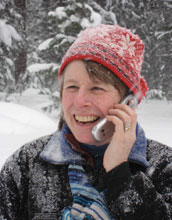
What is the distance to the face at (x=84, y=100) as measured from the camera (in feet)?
5.72

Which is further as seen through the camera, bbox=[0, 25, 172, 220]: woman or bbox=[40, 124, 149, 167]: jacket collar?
bbox=[40, 124, 149, 167]: jacket collar

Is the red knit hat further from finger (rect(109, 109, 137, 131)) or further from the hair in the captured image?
finger (rect(109, 109, 137, 131))

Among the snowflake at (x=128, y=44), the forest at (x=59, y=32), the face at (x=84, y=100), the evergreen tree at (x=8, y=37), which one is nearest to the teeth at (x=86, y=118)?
the face at (x=84, y=100)

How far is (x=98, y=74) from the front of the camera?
1.72 meters

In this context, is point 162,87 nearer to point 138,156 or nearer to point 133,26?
point 133,26

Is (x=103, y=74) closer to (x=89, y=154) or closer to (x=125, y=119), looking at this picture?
A: (x=125, y=119)

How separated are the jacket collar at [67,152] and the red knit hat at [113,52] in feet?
1.28

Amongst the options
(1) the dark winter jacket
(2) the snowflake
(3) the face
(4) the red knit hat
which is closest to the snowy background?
(1) the dark winter jacket

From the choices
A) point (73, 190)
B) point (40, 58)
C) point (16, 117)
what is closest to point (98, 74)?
point (73, 190)

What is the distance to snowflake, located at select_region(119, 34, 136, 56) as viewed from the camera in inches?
75.3

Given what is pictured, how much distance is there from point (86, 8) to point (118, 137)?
29.9 ft

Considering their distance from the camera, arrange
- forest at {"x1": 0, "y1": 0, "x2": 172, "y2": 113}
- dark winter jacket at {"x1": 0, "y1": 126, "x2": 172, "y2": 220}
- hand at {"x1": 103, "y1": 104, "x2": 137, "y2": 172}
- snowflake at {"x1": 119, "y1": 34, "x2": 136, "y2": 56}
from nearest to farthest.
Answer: dark winter jacket at {"x1": 0, "y1": 126, "x2": 172, "y2": 220}
hand at {"x1": 103, "y1": 104, "x2": 137, "y2": 172}
snowflake at {"x1": 119, "y1": 34, "x2": 136, "y2": 56}
forest at {"x1": 0, "y1": 0, "x2": 172, "y2": 113}

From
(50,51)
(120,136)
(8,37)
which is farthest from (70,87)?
(8,37)

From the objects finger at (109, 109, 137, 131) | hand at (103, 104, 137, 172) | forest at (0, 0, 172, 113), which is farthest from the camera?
forest at (0, 0, 172, 113)
